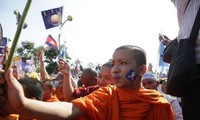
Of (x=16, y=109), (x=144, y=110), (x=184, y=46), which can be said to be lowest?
(x=144, y=110)

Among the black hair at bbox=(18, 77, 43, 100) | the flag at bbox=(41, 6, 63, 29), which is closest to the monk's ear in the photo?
the black hair at bbox=(18, 77, 43, 100)

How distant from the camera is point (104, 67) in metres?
4.30

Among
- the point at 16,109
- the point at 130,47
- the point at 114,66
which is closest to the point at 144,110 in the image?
the point at 114,66

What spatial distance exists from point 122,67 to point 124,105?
325mm

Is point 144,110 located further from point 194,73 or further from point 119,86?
point 194,73

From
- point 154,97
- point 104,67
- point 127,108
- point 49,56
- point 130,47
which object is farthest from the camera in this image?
point 49,56

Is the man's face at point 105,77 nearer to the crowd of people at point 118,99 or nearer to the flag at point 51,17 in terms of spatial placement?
the crowd of people at point 118,99

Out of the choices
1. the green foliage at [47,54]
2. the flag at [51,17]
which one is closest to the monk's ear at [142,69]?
the flag at [51,17]

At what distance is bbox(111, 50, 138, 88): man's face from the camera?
231cm

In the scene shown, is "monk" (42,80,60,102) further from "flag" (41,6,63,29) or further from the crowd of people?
"flag" (41,6,63,29)

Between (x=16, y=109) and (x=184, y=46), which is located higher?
(x=184, y=46)

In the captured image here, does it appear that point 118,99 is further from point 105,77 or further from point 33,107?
point 105,77

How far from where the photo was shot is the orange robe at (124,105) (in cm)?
201

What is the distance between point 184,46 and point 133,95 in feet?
2.34
